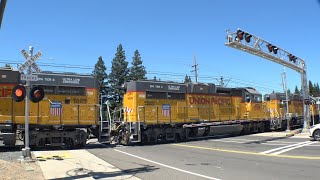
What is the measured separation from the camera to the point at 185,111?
26.9 m

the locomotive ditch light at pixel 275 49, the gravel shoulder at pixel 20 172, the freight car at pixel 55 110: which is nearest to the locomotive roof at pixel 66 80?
the freight car at pixel 55 110

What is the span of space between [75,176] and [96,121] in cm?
1073

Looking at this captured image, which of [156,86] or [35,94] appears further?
[156,86]

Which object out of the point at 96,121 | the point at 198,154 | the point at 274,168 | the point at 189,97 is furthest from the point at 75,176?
the point at 189,97

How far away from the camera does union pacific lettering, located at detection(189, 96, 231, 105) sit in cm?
2775

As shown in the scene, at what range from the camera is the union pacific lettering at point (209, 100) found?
27.8 metres

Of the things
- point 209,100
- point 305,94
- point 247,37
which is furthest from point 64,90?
point 305,94

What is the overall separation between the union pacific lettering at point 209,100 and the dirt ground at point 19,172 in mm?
16320

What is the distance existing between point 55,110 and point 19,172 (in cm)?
1008

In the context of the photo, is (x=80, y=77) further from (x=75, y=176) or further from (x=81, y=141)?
(x=75, y=176)

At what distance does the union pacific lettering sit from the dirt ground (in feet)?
53.5

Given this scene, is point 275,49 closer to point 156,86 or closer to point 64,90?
point 156,86

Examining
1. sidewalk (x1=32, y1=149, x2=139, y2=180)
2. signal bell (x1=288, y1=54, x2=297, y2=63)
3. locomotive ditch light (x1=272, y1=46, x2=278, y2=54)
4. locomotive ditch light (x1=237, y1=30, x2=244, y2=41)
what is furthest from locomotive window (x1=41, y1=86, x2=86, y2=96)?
signal bell (x1=288, y1=54, x2=297, y2=63)

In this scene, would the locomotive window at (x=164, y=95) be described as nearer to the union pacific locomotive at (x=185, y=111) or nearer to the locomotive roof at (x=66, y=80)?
the union pacific locomotive at (x=185, y=111)
